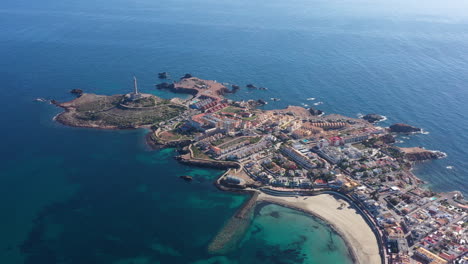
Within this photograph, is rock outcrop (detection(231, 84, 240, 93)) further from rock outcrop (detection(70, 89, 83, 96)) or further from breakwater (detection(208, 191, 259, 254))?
breakwater (detection(208, 191, 259, 254))

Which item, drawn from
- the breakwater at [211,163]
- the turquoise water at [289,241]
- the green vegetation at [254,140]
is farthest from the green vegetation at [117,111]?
the turquoise water at [289,241]

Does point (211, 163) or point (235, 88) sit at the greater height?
point (235, 88)

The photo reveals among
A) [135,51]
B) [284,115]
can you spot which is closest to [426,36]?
[284,115]

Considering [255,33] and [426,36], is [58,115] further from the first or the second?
[426,36]

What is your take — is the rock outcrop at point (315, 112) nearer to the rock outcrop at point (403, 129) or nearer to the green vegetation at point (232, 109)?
the rock outcrop at point (403, 129)

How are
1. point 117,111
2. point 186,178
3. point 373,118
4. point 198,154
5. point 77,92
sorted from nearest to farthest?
point 186,178 → point 198,154 → point 373,118 → point 117,111 → point 77,92

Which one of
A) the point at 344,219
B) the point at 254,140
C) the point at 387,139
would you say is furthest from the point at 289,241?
the point at 387,139

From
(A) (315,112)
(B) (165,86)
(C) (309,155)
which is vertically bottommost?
(C) (309,155)

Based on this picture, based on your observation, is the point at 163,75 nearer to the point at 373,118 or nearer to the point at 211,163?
the point at 211,163
